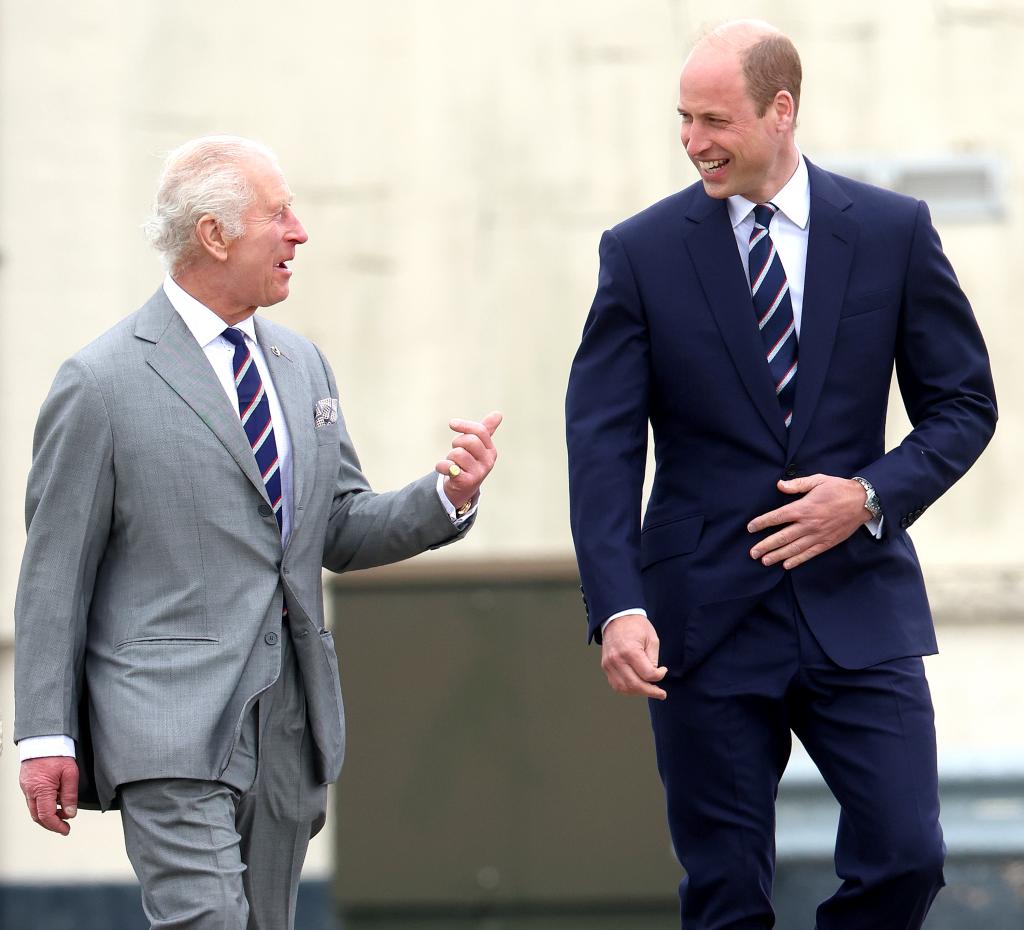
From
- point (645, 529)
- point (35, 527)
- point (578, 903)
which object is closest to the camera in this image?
point (35, 527)

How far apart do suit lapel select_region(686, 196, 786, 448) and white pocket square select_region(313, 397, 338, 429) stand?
0.79 metres

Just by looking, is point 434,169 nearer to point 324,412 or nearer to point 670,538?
point 324,412

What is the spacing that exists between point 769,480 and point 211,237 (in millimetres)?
1160

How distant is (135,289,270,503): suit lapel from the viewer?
3.50m

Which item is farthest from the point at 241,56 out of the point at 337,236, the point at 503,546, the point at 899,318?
the point at 899,318

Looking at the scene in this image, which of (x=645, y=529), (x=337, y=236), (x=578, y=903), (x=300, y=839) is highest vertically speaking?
(x=337, y=236)

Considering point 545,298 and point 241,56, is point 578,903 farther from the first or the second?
point 241,56

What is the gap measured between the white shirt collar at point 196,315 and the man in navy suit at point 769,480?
27.7 inches

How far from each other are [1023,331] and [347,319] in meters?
2.14

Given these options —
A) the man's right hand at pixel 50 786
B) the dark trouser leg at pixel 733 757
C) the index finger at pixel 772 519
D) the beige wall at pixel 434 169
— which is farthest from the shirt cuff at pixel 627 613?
the beige wall at pixel 434 169

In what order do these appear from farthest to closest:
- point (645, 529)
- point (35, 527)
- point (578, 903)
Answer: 1. point (578, 903)
2. point (645, 529)
3. point (35, 527)

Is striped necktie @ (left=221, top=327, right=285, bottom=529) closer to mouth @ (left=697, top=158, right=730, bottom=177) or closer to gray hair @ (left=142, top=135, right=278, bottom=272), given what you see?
gray hair @ (left=142, top=135, right=278, bottom=272)

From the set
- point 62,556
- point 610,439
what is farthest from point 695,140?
point 62,556

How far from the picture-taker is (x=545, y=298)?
5918 mm
